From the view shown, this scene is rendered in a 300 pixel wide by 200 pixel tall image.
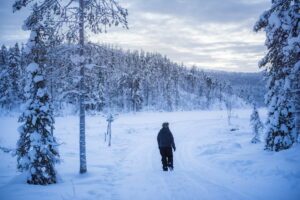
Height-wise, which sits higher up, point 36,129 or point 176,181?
point 36,129

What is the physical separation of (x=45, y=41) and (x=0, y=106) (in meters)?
51.3

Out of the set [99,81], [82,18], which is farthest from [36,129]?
[82,18]

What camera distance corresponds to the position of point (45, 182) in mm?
7258

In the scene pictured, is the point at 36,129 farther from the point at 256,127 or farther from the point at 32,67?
the point at 256,127

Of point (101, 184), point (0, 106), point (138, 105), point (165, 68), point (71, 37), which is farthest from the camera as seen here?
point (165, 68)

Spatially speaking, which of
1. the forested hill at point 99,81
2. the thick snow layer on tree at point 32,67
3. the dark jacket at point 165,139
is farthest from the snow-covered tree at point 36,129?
the dark jacket at point 165,139

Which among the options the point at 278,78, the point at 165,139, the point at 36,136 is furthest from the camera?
the point at 278,78

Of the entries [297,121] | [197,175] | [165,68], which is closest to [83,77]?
[197,175]

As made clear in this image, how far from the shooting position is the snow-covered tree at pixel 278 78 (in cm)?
952

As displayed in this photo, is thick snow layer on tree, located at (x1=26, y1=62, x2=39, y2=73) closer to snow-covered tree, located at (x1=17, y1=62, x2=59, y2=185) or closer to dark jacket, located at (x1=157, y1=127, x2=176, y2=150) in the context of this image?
snow-covered tree, located at (x1=17, y1=62, x2=59, y2=185)

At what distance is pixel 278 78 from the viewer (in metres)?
10.8

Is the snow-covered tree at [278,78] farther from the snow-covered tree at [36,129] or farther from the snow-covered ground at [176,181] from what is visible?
the snow-covered tree at [36,129]

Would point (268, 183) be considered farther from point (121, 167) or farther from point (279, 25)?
point (279, 25)

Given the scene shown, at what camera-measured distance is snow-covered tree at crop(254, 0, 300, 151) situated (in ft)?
31.2
